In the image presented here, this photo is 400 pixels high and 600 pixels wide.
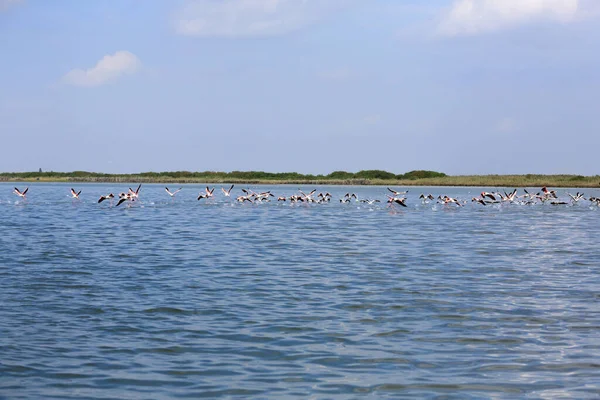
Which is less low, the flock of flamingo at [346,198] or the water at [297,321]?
the flock of flamingo at [346,198]

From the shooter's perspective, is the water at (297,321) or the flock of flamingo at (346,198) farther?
the flock of flamingo at (346,198)

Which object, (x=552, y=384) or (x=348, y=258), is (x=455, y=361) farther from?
(x=348, y=258)

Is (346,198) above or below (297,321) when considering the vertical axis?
above

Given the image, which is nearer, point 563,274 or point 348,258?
point 563,274

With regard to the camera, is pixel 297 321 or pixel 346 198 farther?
pixel 346 198

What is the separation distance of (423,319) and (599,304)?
3338 mm

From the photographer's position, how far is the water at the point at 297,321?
822cm

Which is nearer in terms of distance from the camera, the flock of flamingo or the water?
the water

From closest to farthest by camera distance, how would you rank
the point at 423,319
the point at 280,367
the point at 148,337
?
the point at 280,367
the point at 148,337
the point at 423,319

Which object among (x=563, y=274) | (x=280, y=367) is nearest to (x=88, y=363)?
(x=280, y=367)

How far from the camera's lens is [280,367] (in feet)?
28.8

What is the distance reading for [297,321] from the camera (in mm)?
11258

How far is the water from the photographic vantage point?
8219 millimetres

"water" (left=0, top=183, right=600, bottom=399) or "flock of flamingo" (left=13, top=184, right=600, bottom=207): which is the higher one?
"flock of flamingo" (left=13, top=184, right=600, bottom=207)
